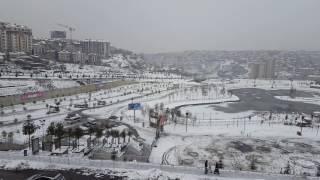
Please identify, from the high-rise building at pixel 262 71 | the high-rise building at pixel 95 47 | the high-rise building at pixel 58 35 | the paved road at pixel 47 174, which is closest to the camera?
the paved road at pixel 47 174

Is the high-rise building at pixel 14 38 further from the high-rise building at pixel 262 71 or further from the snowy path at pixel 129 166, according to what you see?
the high-rise building at pixel 262 71

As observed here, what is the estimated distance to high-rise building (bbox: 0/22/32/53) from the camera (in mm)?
63588

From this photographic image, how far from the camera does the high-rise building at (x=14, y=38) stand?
6359 centimetres

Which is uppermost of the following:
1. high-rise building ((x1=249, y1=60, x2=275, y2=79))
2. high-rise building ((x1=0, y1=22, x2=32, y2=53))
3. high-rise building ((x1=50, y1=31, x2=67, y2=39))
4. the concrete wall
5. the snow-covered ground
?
high-rise building ((x1=50, y1=31, x2=67, y2=39))

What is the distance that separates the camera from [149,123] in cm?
2448

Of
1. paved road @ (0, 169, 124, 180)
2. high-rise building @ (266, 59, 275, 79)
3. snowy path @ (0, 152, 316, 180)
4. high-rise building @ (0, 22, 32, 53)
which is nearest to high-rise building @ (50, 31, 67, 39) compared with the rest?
A: high-rise building @ (0, 22, 32, 53)

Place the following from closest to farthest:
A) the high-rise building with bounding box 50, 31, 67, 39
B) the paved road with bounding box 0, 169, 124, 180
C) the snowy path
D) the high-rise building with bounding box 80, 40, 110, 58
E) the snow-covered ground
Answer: the paved road with bounding box 0, 169, 124, 180, the snowy path, the snow-covered ground, the high-rise building with bounding box 80, 40, 110, 58, the high-rise building with bounding box 50, 31, 67, 39

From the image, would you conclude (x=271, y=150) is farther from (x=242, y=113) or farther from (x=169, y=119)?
(x=242, y=113)

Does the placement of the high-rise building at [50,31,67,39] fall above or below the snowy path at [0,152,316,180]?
above

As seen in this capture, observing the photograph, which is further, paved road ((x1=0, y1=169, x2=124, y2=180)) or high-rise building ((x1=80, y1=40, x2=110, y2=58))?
high-rise building ((x1=80, y1=40, x2=110, y2=58))

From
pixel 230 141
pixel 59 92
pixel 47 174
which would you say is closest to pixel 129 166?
pixel 47 174

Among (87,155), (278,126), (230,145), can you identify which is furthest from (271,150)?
(87,155)

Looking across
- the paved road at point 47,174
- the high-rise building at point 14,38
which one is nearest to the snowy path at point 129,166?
the paved road at point 47,174

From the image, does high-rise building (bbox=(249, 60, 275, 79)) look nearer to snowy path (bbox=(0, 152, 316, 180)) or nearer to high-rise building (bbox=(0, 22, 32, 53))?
high-rise building (bbox=(0, 22, 32, 53))
